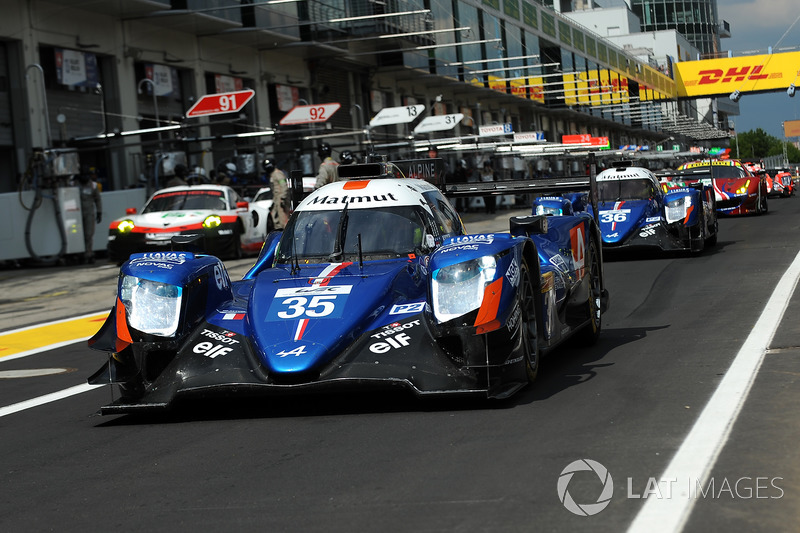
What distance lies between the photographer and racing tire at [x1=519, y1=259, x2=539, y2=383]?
255 inches

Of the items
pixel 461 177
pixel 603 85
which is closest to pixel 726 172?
pixel 461 177

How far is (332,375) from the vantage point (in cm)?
597

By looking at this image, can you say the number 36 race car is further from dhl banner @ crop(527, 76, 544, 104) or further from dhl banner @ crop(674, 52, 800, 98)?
dhl banner @ crop(674, 52, 800, 98)

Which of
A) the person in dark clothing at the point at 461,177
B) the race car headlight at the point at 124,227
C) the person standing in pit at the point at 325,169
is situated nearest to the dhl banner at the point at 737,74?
the person in dark clothing at the point at 461,177

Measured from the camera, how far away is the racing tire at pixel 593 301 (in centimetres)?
841

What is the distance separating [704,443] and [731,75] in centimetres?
8672

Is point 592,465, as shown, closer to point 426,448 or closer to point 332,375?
point 426,448

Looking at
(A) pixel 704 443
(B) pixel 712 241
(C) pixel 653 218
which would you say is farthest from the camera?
(B) pixel 712 241

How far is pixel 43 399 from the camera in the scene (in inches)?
297

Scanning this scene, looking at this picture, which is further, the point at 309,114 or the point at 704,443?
the point at 309,114

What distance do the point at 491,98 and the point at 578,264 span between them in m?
49.9

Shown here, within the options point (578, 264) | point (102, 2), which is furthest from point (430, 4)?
point (578, 264)

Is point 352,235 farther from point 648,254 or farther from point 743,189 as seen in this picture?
point 743,189

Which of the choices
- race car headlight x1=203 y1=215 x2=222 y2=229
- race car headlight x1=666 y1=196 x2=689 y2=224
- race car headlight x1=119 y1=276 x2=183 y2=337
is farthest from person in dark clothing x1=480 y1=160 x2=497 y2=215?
race car headlight x1=119 y1=276 x2=183 y2=337
